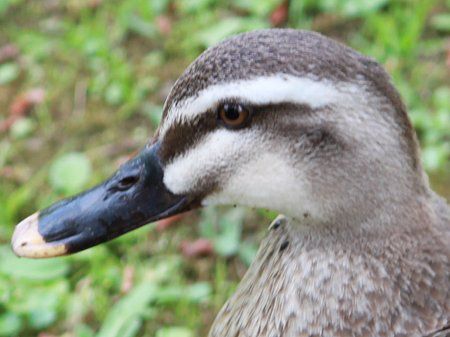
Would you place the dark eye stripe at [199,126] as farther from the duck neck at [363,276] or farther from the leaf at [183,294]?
the leaf at [183,294]

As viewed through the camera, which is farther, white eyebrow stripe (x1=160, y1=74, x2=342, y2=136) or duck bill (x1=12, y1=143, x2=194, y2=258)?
duck bill (x1=12, y1=143, x2=194, y2=258)

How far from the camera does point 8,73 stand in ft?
9.77

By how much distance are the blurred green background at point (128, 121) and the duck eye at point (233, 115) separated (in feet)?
2.77

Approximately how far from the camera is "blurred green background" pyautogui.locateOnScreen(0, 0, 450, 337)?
6.98 feet

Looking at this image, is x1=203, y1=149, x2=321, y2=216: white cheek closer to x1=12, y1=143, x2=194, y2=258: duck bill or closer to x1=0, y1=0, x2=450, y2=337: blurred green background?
x1=12, y1=143, x2=194, y2=258: duck bill

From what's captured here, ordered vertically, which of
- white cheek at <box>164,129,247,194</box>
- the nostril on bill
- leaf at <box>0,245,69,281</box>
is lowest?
leaf at <box>0,245,69,281</box>

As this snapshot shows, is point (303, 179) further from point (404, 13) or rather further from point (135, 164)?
point (404, 13)

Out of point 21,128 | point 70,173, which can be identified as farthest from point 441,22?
point 21,128

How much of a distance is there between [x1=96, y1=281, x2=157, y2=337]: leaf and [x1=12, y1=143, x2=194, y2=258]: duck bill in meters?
0.56

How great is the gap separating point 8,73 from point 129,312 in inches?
51.7

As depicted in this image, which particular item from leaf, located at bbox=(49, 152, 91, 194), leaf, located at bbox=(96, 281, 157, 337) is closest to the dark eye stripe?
leaf, located at bbox=(96, 281, 157, 337)

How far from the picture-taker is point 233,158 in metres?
1.33

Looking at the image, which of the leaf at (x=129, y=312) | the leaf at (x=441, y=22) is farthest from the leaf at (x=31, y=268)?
the leaf at (x=441, y=22)

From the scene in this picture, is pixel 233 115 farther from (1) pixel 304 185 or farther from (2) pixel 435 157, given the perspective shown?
(2) pixel 435 157
